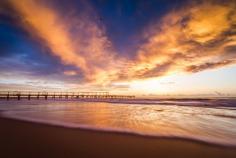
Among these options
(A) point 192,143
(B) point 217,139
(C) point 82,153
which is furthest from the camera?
(B) point 217,139

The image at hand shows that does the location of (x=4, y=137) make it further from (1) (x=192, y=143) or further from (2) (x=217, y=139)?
(2) (x=217, y=139)

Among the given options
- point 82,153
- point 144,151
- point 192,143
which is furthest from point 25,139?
point 192,143

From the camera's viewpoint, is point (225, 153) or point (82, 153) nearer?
point (82, 153)

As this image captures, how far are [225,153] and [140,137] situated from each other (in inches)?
96.5

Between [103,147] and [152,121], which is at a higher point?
[103,147]

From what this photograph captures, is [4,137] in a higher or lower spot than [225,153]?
higher

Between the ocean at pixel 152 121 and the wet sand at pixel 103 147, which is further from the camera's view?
the ocean at pixel 152 121

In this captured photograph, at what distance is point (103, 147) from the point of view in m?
4.87

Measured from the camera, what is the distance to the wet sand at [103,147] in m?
4.30

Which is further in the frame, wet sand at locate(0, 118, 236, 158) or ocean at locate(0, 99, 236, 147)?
ocean at locate(0, 99, 236, 147)

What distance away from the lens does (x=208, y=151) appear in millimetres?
4773

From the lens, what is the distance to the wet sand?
14.1 ft

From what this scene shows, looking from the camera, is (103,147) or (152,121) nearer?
(103,147)

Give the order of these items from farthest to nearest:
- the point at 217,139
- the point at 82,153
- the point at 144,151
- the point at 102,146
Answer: the point at 217,139 < the point at 102,146 < the point at 144,151 < the point at 82,153
